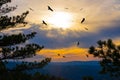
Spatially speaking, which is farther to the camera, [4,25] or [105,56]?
[4,25]

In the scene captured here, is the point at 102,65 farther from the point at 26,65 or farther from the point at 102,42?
the point at 26,65

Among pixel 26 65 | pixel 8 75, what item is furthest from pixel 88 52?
pixel 8 75

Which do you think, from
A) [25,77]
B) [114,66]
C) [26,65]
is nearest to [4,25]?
[26,65]

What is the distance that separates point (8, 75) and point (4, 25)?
6029 millimetres

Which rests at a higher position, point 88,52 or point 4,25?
point 4,25

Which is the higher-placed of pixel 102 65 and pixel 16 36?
pixel 16 36

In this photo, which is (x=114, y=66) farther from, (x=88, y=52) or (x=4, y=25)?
(x=4, y=25)

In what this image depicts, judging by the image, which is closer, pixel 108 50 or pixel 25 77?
pixel 108 50

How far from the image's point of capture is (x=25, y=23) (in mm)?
38750

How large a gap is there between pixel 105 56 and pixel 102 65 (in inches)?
32.6

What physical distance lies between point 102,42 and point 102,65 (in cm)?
164

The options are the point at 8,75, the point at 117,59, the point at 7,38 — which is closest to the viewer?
the point at 117,59

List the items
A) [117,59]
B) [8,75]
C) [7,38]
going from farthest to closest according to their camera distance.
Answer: [8,75] → [7,38] → [117,59]

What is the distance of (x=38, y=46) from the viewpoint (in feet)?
128
